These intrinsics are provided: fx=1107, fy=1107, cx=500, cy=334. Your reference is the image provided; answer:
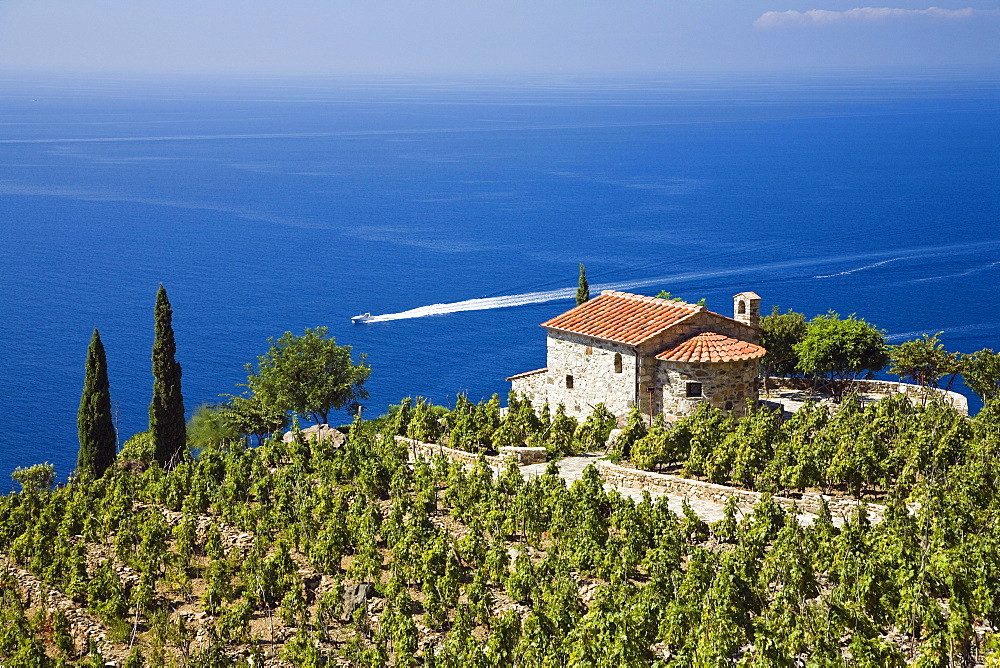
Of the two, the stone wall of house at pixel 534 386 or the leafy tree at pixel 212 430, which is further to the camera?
the leafy tree at pixel 212 430

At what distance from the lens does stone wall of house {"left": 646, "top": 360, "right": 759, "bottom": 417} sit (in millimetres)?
34094

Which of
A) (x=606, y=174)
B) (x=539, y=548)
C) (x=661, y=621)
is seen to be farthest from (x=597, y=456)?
(x=606, y=174)

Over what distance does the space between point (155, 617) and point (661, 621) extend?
10.4 metres

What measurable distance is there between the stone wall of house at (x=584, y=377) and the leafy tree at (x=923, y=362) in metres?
15.1

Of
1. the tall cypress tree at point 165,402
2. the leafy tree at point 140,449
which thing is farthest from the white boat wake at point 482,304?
the tall cypress tree at point 165,402

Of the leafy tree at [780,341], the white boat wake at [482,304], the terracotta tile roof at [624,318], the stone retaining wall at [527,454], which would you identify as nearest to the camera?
the stone retaining wall at [527,454]

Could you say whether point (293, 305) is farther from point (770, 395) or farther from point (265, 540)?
point (265, 540)

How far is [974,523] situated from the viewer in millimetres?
21188

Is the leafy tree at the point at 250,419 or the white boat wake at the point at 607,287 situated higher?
the white boat wake at the point at 607,287

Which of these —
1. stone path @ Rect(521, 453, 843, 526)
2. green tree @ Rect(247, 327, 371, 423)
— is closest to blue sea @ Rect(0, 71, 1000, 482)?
green tree @ Rect(247, 327, 371, 423)

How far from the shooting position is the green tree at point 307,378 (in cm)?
4166

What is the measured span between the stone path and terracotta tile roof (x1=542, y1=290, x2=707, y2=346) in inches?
218

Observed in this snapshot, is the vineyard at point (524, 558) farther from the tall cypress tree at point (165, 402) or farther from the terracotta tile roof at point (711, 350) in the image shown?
the tall cypress tree at point (165, 402)

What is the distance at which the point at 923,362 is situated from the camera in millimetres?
44219
